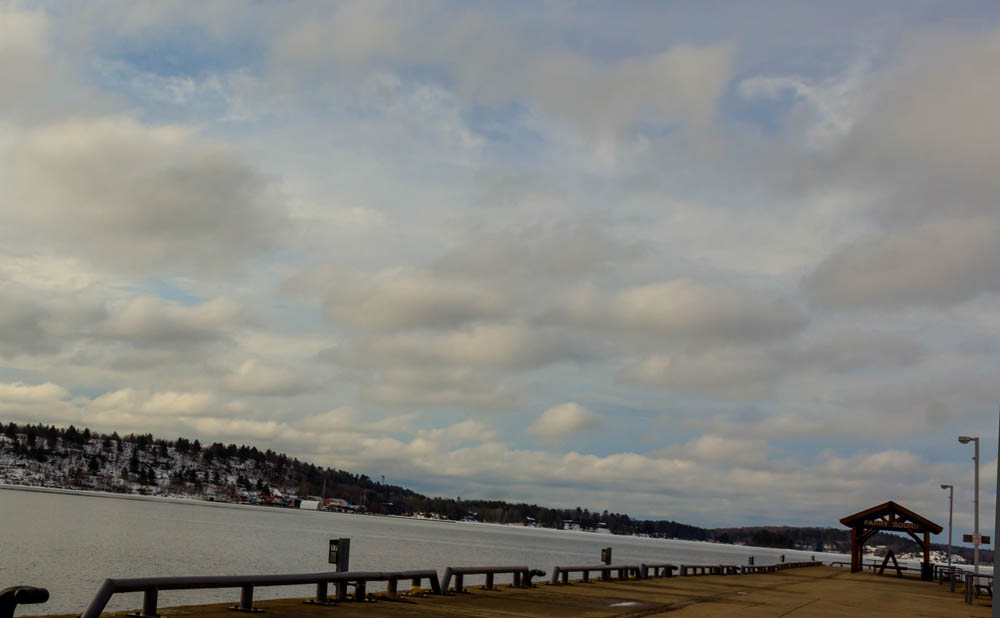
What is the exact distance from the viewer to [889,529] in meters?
66.4

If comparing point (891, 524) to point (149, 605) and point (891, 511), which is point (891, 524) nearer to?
point (891, 511)

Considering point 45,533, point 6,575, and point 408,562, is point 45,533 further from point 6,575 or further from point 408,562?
point 6,575

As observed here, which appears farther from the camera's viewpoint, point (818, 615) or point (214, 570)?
point (214, 570)

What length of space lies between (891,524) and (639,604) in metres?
46.1

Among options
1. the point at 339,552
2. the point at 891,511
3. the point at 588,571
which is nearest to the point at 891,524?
the point at 891,511

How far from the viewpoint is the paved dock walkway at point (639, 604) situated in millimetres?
20800

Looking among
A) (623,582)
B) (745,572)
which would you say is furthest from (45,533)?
(623,582)

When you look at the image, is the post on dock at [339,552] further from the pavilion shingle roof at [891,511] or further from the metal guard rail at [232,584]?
the pavilion shingle roof at [891,511]

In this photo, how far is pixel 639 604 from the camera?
27.1 metres

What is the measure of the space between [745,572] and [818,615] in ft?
130

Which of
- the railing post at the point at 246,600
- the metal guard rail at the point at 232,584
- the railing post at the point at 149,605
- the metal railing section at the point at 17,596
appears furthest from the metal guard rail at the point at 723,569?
the metal railing section at the point at 17,596

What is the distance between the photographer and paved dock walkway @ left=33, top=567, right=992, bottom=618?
20.8 metres

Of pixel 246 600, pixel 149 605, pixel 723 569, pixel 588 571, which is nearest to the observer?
pixel 149 605

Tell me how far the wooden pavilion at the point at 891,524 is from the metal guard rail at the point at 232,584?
49.3 metres
